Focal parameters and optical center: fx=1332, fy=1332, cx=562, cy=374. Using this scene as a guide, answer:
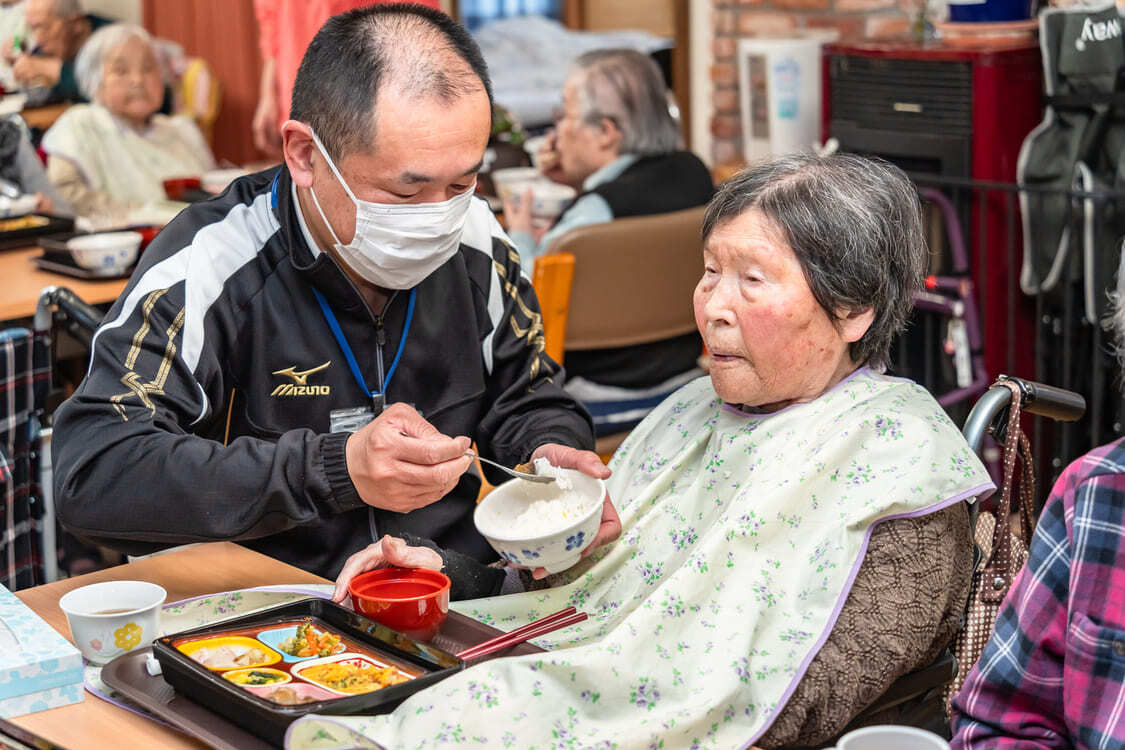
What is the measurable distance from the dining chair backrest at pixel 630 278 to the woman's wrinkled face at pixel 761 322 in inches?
50.9

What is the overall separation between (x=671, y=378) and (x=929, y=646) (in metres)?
1.90

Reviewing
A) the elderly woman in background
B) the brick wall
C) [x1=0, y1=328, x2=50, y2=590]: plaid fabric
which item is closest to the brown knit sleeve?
[x1=0, y1=328, x2=50, y2=590]: plaid fabric

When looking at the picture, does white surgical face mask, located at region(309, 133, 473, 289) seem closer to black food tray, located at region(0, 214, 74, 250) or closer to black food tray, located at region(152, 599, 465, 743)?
black food tray, located at region(152, 599, 465, 743)

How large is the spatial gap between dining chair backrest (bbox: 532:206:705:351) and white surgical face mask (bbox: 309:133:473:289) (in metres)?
1.14

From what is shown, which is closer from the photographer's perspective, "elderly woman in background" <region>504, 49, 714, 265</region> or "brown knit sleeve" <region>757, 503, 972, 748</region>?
"brown knit sleeve" <region>757, 503, 972, 748</region>

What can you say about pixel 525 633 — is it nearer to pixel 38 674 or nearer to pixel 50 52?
pixel 38 674

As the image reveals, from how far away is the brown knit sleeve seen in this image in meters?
1.50

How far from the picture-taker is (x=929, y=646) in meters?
1.59

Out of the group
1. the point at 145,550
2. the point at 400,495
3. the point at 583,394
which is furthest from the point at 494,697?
the point at 583,394

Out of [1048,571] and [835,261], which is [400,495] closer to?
[835,261]

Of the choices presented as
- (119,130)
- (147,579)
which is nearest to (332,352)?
(147,579)

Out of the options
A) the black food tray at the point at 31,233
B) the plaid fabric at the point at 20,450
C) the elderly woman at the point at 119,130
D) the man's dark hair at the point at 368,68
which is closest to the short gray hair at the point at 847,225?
the man's dark hair at the point at 368,68

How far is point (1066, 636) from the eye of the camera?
124 centimetres

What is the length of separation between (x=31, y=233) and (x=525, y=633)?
2738 mm
